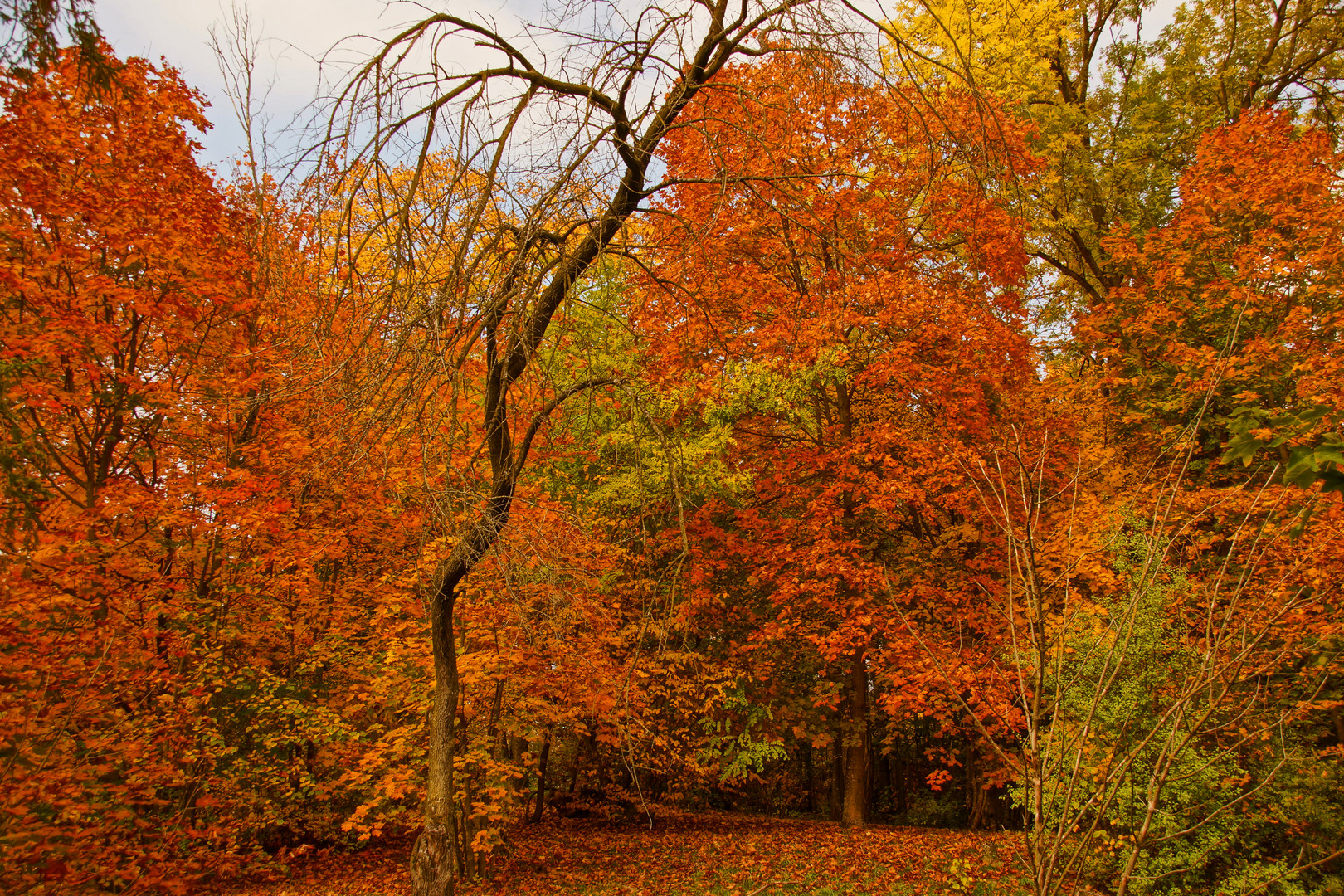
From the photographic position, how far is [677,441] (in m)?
9.23

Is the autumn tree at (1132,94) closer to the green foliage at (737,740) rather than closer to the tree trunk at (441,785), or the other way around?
the green foliage at (737,740)

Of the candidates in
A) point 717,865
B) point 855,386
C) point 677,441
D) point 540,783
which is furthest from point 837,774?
point 677,441

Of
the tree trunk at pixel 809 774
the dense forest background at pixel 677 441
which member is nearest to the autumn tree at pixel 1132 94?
the dense forest background at pixel 677 441

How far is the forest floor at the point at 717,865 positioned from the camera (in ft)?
26.7

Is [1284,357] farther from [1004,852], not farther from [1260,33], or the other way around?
[1260,33]

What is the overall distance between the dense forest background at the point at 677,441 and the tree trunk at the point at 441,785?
27mm

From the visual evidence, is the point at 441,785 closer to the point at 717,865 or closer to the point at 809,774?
the point at 717,865

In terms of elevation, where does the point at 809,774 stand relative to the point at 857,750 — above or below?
below

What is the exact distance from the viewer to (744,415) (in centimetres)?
1216

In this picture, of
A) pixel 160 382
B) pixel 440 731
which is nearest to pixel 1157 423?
pixel 440 731

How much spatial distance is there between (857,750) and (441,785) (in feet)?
30.1

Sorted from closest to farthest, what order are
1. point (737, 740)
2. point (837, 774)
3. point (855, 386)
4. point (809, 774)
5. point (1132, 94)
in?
point (737, 740) → point (855, 386) → point (1132, 94) → point (837, 774) → point (809, 774)

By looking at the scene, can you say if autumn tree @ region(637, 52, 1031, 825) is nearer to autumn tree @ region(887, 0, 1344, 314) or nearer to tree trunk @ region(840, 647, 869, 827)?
tree trunk @ region(840, 647, 869, 827)

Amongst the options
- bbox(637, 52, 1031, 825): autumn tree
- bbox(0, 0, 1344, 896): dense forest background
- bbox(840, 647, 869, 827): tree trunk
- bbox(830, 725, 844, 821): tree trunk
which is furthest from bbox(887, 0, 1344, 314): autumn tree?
bbox(830, 725, 844, 821): tree trunk
